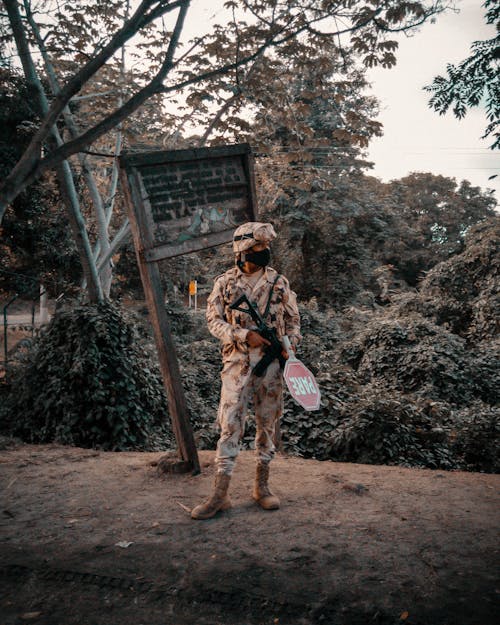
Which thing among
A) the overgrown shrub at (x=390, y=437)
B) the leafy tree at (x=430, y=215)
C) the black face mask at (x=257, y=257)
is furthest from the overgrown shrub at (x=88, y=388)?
the leafy tree at (x=430, y=215)

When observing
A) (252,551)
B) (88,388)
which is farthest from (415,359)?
(252,551)

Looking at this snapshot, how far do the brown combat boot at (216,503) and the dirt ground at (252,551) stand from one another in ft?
0.24

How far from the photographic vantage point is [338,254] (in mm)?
20953

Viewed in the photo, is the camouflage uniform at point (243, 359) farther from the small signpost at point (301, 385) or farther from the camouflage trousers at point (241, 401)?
the small signpost at point (301, 385)

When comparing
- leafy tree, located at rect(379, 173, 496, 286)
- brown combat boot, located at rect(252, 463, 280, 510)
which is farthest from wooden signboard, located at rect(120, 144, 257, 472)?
leafy tree, located at rect(379, 173, 496, 286)

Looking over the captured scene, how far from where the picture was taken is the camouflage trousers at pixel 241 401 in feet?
11.9

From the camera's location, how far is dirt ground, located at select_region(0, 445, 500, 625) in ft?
8.02

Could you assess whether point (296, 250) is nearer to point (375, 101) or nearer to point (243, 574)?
point (375, 101)

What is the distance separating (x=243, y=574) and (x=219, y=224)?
116 inches

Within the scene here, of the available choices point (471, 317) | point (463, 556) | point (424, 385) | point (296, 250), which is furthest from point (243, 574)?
point (296, 250)

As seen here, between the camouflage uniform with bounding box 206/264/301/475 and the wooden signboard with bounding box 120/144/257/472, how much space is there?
77 cm

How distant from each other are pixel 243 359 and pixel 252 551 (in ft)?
4.21

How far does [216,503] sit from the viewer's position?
11.9ft

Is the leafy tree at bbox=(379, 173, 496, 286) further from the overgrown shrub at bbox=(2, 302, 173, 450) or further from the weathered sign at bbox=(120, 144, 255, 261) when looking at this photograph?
the weathered sign at bbox=(120, 144, 255, 261)
